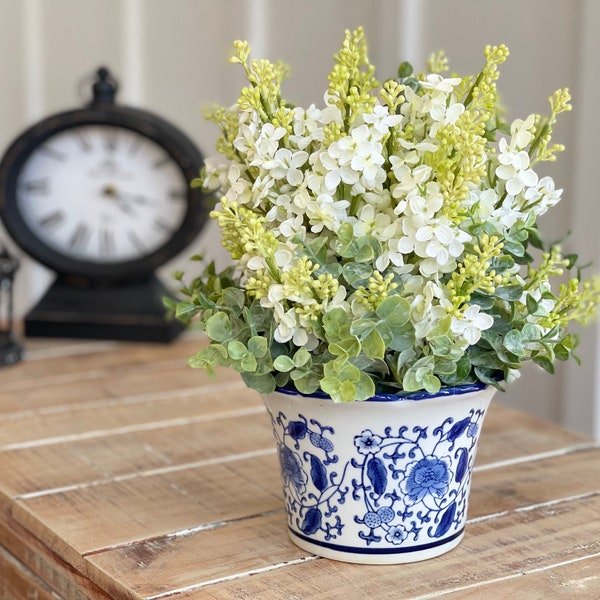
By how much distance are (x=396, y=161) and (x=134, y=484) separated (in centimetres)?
51

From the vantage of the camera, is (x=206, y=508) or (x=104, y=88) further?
(x=104, y=88)

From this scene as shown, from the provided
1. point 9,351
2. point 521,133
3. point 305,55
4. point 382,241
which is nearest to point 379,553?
point 382,241

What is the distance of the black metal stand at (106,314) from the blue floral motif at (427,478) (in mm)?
978

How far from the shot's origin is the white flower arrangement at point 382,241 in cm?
83

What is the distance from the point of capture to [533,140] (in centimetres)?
92

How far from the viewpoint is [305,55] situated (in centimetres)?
200

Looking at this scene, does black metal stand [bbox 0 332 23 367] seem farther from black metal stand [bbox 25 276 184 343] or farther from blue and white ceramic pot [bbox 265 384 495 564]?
blue and white ceramic pot [bbox 265 384 495 564]

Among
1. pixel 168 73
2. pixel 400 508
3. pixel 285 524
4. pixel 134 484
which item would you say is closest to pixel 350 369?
pixel 400 508

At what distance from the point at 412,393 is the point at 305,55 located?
1268mm

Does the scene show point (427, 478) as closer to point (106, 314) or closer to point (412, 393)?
point (412, 393)

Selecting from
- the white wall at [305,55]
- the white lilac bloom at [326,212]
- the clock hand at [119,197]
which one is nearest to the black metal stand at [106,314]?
the clock hand at [119,197]

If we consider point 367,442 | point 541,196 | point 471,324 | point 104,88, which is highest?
point 104,88

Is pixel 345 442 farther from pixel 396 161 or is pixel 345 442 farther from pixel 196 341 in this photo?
pixel 196 341

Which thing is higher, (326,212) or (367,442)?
(326,212)
